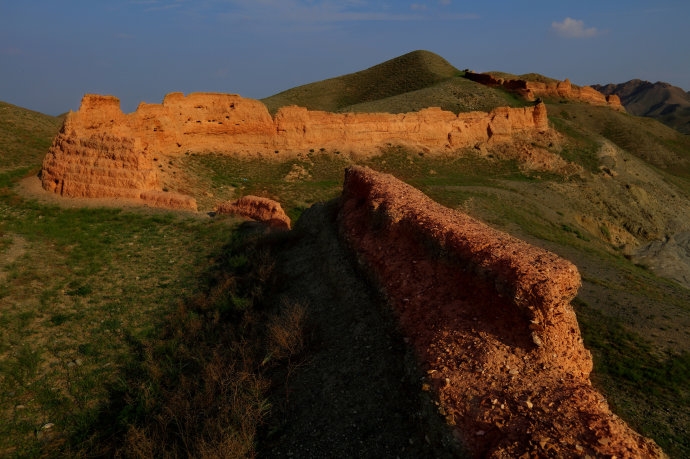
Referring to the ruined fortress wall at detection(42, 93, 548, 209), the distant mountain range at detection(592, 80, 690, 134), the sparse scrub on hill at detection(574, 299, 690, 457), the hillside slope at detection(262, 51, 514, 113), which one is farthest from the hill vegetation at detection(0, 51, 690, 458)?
the distant mountain range at detection(592, 80, 690, 134)

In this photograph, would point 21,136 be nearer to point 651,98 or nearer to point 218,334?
point 218,334

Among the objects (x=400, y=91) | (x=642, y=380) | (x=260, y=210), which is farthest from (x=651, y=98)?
(x=642, y=380)

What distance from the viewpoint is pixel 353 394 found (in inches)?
304

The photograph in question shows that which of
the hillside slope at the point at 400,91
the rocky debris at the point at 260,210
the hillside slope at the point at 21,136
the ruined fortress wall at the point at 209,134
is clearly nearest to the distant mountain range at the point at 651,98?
the hillside slope at the point at 400,91

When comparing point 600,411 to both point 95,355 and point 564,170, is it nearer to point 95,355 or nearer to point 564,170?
point 95,355

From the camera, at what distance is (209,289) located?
13.3 m

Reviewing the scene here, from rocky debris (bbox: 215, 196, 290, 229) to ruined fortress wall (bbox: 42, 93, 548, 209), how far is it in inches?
72.5

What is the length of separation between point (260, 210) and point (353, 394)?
11.8 metres

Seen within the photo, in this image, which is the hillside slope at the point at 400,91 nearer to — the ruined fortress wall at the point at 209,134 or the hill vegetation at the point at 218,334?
the ruined fortress wall at the point at 209,134

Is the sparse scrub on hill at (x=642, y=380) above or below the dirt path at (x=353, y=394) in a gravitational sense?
below

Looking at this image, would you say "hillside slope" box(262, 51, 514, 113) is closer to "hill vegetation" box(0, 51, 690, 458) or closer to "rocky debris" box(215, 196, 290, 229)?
"hill vegetation" box(0, 51, 690, 458)

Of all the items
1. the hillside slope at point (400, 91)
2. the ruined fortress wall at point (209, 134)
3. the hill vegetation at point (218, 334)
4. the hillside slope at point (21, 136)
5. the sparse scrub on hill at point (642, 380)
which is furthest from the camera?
the hillside slope at point (400, 91)

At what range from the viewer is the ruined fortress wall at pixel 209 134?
19.3 metres

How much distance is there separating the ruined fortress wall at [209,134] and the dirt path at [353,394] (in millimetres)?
11702
